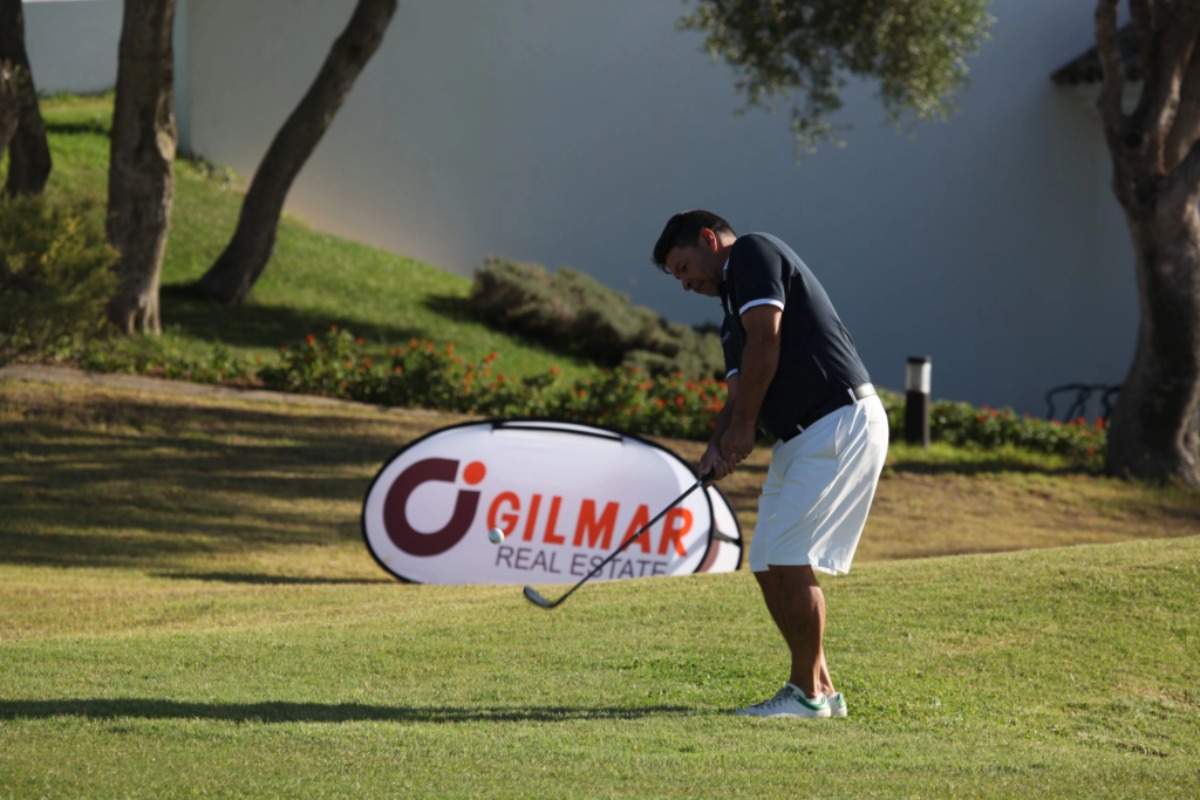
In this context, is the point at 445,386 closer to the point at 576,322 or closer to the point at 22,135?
the point at 576,322

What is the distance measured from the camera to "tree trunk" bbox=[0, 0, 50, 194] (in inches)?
519

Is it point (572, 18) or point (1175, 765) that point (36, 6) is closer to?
point (572, 18)

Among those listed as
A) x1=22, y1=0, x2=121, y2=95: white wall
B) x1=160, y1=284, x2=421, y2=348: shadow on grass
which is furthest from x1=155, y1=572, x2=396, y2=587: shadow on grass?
x1=22, y1=0, x2=121, y2=95: white wall

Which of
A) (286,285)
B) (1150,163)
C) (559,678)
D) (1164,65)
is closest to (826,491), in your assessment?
(559,678)

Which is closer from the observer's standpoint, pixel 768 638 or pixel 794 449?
pixel 794 449

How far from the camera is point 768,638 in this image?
6336 millimetres

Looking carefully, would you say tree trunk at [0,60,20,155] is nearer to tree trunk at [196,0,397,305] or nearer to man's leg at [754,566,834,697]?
tree trunk at [196,0,397,305]

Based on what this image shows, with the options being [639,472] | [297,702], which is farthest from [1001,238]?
[297,702]

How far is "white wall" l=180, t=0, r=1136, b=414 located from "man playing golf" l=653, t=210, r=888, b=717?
578 inches

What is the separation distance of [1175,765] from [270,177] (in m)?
13.1

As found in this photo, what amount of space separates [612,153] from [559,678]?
1478 cm

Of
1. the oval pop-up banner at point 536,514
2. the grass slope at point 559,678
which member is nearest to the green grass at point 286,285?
the grass slope at point 559,678

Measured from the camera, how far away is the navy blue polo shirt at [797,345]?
487 cm

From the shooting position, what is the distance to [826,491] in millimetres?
4828
